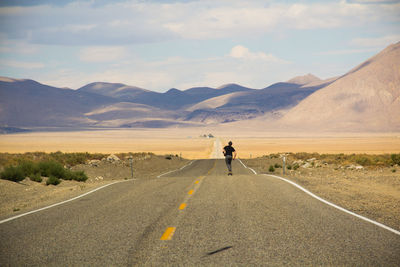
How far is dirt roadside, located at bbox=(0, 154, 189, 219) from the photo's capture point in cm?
1353

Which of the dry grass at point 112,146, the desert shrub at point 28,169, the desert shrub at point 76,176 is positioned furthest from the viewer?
the dry grass at point 112,146

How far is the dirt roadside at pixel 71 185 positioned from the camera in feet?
44.4

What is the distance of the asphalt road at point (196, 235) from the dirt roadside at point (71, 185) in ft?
6.26

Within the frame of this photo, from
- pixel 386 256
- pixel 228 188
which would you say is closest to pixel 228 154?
pixel 228 188

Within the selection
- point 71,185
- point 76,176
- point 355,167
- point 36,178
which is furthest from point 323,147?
point 36,178

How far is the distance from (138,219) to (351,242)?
4.36 metres

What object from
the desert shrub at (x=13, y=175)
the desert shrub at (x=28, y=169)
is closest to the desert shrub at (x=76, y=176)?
the desert shrub at (x=28, y=169)

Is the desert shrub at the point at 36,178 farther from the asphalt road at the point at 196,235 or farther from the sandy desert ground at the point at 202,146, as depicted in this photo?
the sandy desert ground at the point at 202,146

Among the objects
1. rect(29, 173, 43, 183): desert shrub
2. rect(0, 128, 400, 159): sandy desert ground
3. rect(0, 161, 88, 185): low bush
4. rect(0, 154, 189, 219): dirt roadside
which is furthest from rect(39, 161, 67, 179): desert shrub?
rect(0, 128, 400, 159): sandy desert ground

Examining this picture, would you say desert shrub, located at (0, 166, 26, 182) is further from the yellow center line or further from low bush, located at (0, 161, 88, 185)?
the yellow center line

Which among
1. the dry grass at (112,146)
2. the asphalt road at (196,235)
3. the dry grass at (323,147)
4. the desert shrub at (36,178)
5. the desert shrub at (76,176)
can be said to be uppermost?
the asphalt road at (196,235)

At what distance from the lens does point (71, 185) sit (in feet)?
70.7

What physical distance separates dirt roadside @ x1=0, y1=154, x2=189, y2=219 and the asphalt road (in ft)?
6.26

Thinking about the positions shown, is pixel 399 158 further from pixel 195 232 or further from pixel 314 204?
pixel 195 232
